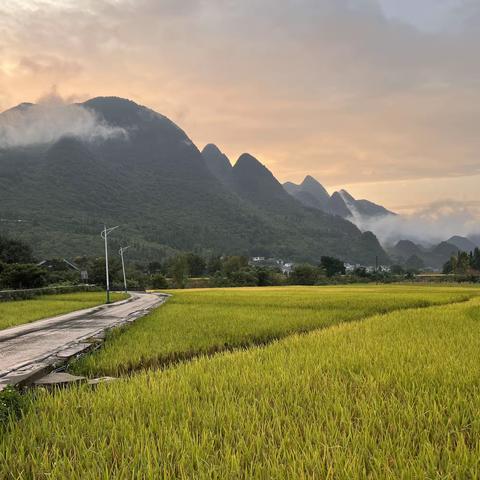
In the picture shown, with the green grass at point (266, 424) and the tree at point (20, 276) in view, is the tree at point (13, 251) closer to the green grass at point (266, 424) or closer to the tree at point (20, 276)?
the tree at point (20, 276)

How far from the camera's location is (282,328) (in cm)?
1440

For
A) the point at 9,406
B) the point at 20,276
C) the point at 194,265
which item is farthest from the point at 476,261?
the point at 9,406

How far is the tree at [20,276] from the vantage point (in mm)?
43062

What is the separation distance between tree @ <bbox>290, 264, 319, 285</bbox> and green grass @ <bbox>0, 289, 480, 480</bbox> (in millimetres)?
86652

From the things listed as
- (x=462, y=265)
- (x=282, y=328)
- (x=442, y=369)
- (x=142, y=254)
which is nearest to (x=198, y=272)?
(x=142, y=254)

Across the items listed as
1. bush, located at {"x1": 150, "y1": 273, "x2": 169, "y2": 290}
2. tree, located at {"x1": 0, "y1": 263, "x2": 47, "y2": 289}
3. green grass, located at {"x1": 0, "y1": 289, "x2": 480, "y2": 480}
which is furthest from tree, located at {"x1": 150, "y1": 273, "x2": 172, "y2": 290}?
green grass, located at {"x1": 0, "y1": 289, "x2": 480, "y2": 480}

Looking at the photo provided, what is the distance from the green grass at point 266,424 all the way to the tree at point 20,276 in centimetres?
4105

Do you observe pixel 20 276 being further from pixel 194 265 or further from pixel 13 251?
pixel 194 265

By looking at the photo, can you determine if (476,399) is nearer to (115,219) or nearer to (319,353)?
(319,353)

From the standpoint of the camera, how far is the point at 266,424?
409cm

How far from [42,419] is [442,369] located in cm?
506

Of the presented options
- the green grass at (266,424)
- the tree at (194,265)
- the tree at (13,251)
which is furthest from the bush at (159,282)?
the green grass at (266,424)

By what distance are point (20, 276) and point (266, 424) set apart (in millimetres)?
44489

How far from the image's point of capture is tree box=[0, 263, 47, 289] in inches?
1695
